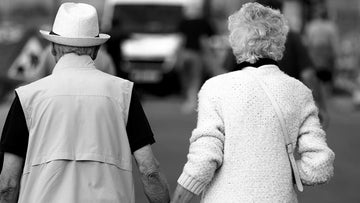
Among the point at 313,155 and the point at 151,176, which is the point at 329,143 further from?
the point at 151,176

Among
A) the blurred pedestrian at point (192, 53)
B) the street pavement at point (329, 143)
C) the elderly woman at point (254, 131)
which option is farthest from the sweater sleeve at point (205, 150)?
the blurred pedestrian at point (192, 53)

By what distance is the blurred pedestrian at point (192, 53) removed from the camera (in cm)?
1938

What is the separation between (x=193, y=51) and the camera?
19812mm

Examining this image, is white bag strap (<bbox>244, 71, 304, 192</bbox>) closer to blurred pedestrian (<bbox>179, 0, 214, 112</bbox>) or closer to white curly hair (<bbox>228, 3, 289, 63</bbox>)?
white curly hair (<bbox>228, 3, 289, 63</bbox>)

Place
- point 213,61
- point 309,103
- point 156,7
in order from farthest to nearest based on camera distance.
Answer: point 156,7 < point 213,61 < point 309,103

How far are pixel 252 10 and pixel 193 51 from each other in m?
14.3

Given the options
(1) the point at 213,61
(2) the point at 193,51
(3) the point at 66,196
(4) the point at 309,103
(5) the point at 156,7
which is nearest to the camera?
(3) the point at 66,196

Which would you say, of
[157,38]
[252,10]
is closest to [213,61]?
[157,38]

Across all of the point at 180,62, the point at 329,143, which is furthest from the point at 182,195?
the point at 180,62

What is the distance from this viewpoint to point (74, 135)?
515 cm

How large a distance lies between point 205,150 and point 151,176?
1.04ft

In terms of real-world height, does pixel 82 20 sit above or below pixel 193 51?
above

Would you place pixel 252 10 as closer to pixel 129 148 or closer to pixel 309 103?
pixel 309 103

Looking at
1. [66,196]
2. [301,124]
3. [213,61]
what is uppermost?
[301,124]
